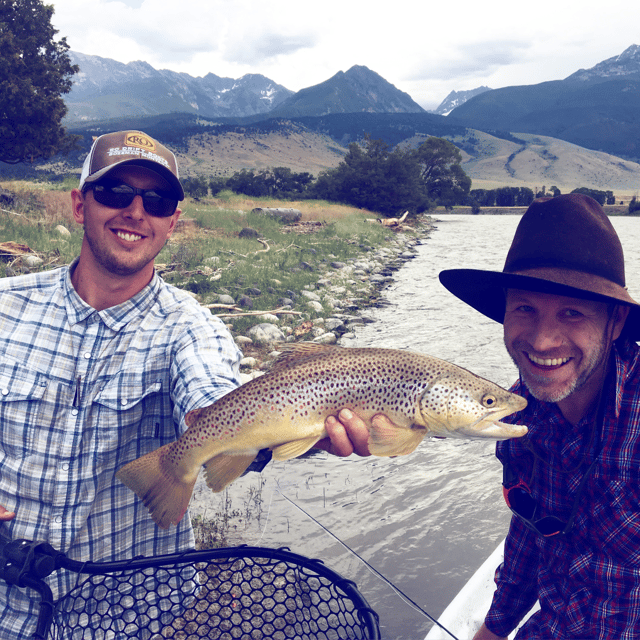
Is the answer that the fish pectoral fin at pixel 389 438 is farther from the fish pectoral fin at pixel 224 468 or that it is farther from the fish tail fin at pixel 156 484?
the fish tail fin at pixel 156 484

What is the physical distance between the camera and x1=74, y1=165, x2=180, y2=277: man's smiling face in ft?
7.48

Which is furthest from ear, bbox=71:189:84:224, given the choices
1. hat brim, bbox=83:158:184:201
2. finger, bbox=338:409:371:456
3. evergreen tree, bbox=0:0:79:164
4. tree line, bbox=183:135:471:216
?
tree line, bbox=183:135:471:216

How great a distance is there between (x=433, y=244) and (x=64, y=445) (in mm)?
26031

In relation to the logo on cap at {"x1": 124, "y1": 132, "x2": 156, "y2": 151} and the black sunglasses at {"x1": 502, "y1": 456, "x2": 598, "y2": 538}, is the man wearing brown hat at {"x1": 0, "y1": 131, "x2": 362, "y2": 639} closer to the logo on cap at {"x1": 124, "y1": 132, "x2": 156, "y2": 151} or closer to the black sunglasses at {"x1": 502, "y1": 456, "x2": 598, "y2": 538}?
the logo on cap at {"x1": 124, "y1": 132, "x2": 156, "y2": 151}

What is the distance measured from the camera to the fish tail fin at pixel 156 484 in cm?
181

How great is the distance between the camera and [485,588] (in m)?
2.89

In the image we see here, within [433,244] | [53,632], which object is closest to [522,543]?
[53,632]

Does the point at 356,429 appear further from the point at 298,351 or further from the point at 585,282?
the point at 585,282

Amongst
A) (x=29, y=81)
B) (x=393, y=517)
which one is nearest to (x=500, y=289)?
(x=393, y=517)

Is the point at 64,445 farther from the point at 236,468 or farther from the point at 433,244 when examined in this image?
the point at 433,244

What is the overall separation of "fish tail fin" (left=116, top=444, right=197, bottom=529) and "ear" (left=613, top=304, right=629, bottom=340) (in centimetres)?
178

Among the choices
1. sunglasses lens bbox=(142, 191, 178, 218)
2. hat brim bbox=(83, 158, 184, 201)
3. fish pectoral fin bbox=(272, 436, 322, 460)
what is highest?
hat brim bbox=(83, 158, 184, 201)

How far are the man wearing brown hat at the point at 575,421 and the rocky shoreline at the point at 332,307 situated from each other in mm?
3399

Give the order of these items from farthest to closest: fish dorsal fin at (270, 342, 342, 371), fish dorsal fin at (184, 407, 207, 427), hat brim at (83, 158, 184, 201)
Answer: hat brim at (83, 158, 184, 201) < fish dorsal fin at (270, 342, 342, 371) < fish dorsal fin at (184, 407, 207, 427)
